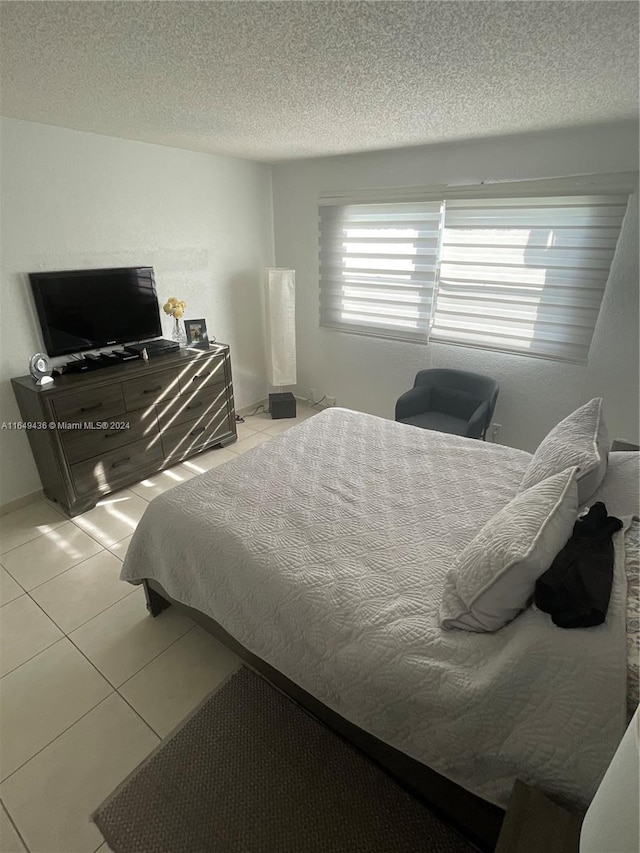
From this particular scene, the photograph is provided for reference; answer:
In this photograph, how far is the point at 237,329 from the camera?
4.12 m

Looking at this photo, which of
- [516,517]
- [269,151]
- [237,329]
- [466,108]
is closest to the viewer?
[516,517]

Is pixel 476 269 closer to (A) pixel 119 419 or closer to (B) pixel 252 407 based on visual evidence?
(B) pixel 252 407

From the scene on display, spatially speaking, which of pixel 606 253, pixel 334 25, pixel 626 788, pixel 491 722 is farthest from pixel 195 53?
pixel 606 253

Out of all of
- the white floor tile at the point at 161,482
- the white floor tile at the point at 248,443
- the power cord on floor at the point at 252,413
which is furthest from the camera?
the power cord on floor at the point at 252,413

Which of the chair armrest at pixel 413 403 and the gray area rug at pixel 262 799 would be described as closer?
the gray area rug at pixel 262 799

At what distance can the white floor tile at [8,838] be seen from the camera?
128 cm

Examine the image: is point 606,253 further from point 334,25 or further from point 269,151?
point 269,151

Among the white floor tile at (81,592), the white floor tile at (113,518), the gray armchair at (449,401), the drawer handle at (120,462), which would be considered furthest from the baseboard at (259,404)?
the white floor tile at (81,592)

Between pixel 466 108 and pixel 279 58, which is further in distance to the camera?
pixel 466 108

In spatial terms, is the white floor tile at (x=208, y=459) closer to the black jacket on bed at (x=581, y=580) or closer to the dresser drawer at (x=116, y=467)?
the dresser drawer at (x=116, y=467)

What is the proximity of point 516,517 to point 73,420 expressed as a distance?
2561 mm

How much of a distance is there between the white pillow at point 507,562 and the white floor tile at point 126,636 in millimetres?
1373

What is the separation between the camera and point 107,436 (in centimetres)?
282

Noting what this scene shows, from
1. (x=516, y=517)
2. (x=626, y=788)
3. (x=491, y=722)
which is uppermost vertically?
(x=626, y=788)
